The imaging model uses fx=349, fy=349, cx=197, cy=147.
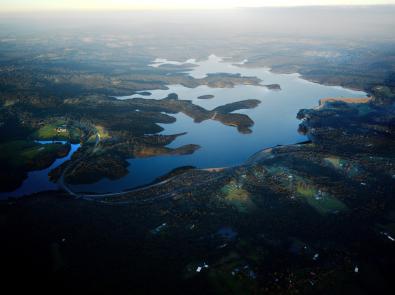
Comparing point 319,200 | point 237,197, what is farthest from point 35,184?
point 319,200

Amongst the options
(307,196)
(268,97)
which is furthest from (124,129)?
(268,97)

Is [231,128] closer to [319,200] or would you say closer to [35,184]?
[319,200]

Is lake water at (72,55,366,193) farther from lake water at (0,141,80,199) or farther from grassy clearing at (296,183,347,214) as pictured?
grassy clearing at (296,183,347,214)

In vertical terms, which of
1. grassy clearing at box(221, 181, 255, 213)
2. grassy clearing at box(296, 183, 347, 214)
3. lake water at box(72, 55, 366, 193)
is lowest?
lake water at box(72, 55, 366, 193)

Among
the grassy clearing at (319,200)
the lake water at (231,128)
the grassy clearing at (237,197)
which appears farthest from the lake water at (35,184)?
the grassy clearing at (319,200)

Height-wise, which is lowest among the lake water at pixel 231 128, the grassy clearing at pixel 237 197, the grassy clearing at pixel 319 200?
the lake water at pixel 231 128

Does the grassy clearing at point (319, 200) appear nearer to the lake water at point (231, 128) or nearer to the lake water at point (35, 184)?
the lake water at point (231, 128)

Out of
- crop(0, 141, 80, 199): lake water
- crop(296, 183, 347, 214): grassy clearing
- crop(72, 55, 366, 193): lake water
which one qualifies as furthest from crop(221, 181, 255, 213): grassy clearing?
crop(0, 141, 80, 199): lake water

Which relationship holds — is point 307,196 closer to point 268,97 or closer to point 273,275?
point 273,275

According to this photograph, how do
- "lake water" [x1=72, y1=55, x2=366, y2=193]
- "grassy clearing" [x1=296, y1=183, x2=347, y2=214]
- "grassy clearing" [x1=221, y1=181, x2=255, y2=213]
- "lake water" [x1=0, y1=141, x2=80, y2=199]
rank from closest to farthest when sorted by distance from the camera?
Result: "grassy clearing" [x1=296, y1=183, x2=347, y2=214], "grassy clearing" [x1=221, y1=181, x2=255, y2=213], "lake water" [x1=0, y1=141, x2=80, y2=199], "lake water" [x1=72, y1=55, x2=366, y2=193]
